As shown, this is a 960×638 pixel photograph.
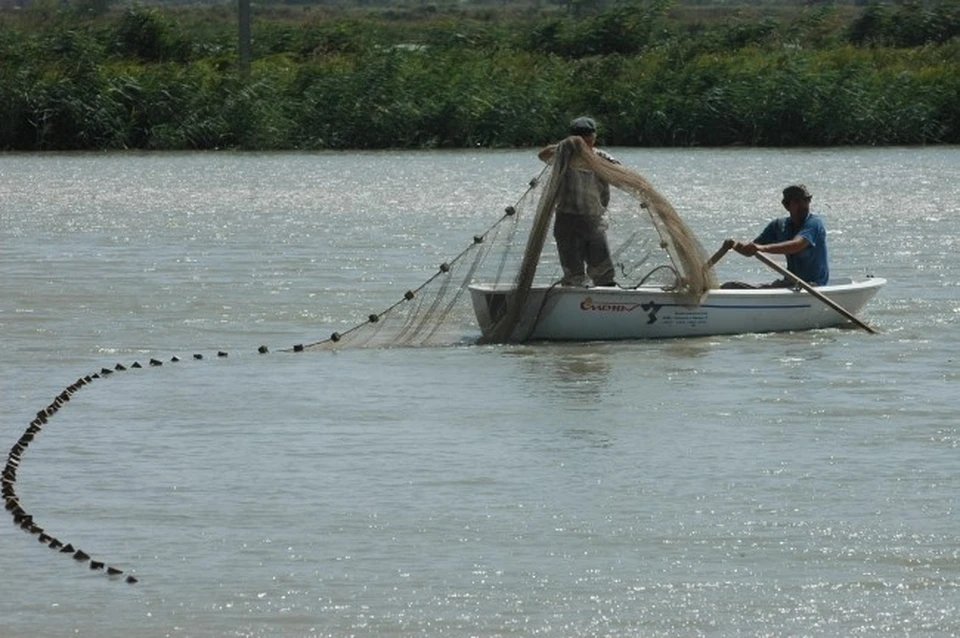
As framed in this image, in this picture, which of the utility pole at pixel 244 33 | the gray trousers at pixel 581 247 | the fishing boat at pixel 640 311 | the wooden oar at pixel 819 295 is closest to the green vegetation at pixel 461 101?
the utility pole at pixel 244 33

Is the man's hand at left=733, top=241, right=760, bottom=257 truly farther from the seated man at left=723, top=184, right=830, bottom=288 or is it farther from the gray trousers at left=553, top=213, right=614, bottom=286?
the gray trousers at left=553, top=213, right=614, bottom=286

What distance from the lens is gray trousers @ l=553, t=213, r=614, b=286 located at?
580 inches

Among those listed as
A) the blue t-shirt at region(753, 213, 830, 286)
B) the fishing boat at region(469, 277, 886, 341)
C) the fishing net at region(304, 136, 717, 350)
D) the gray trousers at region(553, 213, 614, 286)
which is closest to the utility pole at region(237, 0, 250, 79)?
the fishing net at region(304, 136, 717, 350)

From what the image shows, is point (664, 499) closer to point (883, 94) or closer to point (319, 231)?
point (319, 231)

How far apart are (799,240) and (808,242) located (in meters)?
0.09

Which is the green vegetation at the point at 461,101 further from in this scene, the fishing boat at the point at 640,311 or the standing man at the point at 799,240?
the fishing boat at the point at 640,311

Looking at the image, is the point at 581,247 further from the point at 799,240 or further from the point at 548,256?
the point at 799,240

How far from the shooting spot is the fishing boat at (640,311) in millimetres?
14836

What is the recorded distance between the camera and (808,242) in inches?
595

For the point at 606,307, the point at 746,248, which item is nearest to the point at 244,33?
the point at 606,307

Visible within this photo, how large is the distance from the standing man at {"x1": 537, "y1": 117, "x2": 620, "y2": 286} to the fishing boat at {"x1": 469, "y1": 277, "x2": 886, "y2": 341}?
5.4 inches

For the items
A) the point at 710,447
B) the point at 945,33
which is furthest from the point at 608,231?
the point at 945,33

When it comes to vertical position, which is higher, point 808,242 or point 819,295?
point 808,242

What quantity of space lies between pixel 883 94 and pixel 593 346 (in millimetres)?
24048
